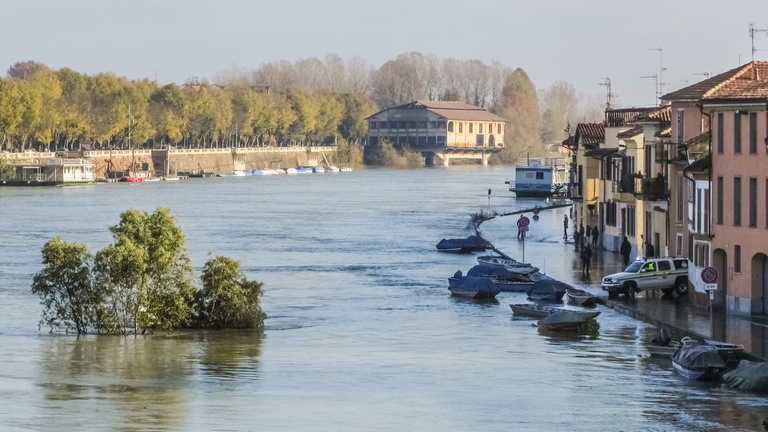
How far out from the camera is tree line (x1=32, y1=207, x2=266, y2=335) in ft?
133

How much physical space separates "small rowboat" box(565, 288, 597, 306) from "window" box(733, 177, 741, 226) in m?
7.10

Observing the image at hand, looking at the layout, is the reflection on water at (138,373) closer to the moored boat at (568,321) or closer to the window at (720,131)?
the moored boat at (568,321)

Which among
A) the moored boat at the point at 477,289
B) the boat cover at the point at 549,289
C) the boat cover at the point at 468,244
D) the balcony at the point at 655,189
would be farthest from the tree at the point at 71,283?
the boat cover at the point at 468,244

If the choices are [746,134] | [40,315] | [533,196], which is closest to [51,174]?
[533,196]

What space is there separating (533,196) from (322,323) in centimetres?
8581

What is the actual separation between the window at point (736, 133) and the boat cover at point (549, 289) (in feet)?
32.0

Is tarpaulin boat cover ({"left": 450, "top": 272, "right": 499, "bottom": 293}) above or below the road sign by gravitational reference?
below

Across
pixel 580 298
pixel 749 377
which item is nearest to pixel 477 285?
pixel 580 298

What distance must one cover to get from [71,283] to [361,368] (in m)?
10.3

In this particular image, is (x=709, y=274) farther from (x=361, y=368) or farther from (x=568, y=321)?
(x=361, y=368)

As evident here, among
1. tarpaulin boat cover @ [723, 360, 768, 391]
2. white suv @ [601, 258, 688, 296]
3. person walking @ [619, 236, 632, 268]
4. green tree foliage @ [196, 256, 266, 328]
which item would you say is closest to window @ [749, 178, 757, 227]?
white suv @ [601, 258, 688, 296]

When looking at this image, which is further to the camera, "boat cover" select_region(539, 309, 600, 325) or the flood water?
"boat cover" select_region(539, 309, 600, 325)

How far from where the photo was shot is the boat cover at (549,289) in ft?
153

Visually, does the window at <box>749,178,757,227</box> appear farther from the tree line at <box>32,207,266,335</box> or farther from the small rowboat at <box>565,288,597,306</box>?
the tree line at <box>32,207,266,335</box>
